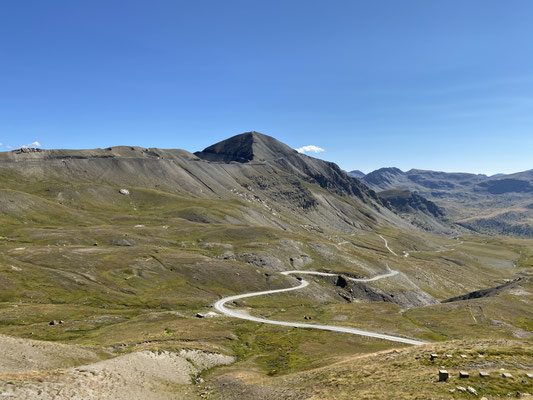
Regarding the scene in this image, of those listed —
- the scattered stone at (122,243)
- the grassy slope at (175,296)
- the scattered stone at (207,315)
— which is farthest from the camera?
the scattered stone at (122,243)

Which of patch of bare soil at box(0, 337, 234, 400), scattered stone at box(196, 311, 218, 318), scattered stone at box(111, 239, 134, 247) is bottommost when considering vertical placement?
scattered stone at box(196, 311, 218, 318)

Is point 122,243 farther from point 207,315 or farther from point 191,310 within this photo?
point 207,315

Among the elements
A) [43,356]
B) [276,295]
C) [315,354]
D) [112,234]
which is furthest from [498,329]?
[112,234]

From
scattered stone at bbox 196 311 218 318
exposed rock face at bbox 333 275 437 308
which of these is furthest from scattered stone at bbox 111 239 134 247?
exposed rock face at bbox 333 275 437 308

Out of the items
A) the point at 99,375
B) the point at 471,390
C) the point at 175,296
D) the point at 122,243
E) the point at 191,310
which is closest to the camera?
the point at 471,390

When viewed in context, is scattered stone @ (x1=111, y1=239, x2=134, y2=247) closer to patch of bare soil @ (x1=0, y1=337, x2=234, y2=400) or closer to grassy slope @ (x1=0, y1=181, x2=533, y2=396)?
grassy slope @ (x1=0, y1=181, x2=533, y2=396)

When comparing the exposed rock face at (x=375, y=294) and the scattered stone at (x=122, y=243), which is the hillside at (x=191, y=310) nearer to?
the exposed rock face at (x=375, y=294)

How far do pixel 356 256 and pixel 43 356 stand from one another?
580 ft

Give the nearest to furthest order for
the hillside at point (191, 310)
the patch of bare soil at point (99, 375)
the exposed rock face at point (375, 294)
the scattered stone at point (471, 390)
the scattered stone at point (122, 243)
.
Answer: the scattered stone at point (471, 390) < the patch of bare soil at point (99, 375) < the hillside at point (191, 310) < the exposed rock face at point (375, 294) < the scattered stone at point (122, 243)

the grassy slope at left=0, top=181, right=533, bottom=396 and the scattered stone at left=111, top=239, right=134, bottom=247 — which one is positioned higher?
the scattered stone at left=111, top=239, right=134, bottom=247

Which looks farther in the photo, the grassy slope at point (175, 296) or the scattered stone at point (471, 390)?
the grassy slope at point (175, 296)

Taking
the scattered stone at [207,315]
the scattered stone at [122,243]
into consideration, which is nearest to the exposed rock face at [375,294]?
the scattered stone at [207,315]

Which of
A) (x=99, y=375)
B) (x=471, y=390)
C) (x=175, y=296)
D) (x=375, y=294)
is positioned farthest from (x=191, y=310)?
(x=375, y=294)

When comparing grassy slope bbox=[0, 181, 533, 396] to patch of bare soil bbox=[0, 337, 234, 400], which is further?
grassy slope bbox=[0, 181, 533, 396]
